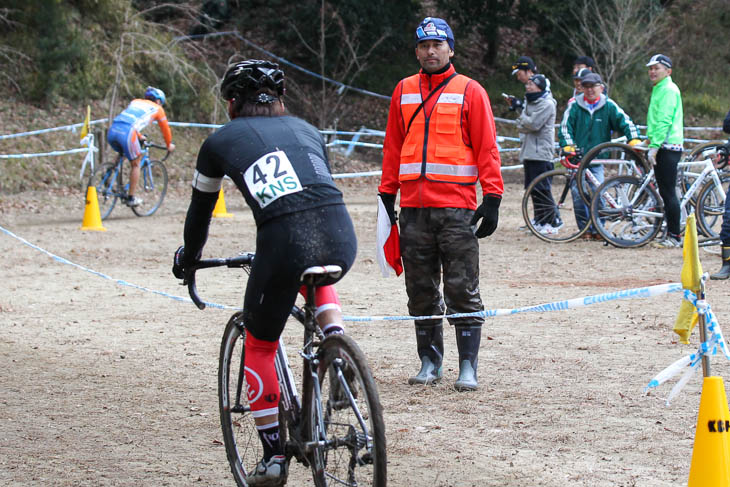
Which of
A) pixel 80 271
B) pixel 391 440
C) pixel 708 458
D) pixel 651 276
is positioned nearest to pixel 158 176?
pixel 80 271

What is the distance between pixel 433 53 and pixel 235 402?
7.87 feet

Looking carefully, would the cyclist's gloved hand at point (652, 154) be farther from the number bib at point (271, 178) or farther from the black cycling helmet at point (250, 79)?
the number bib at point (271, 178)

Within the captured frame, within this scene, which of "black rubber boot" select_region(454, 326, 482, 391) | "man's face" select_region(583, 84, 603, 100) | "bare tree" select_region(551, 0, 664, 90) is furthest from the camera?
"bare tree" select_region(551, 0, 664, 90)

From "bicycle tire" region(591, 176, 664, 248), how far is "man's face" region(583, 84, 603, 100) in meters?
1.08

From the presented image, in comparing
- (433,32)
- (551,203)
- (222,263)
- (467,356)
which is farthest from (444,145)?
(551,203)

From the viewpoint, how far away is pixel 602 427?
4.98 m

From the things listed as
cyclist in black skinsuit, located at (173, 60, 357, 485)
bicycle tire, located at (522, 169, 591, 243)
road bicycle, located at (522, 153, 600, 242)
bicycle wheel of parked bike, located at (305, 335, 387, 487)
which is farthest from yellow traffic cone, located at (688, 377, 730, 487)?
bicycle tire, located at (522, 169, 591, 243)

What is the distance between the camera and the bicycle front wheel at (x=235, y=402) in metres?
4.33

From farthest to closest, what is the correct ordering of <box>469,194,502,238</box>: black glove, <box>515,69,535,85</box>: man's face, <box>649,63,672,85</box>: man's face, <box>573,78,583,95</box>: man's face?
<box>515,69,535,85</box>: man's face, <box>573,78,583,95</box>: man's face, <box>649,63,672,85</box>: man's face, <box>469,194,502,238</box>: black glove

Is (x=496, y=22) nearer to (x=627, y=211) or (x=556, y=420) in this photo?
(x=627, y=211)

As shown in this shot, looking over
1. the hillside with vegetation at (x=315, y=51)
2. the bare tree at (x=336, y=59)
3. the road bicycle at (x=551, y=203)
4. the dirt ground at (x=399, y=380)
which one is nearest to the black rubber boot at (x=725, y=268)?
the dirt ground at (x=399, y=380)

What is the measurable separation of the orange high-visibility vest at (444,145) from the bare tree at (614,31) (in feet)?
65.7

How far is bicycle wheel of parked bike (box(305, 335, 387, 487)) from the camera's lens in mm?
3471

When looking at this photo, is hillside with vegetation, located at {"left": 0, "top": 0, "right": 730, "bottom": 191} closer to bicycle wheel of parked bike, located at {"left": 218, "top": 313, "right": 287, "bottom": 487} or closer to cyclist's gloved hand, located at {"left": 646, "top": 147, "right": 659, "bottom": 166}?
cyclist's gloved hand, located at {"left": 646, "top": 147, "right": 659, "bottom": 166}
